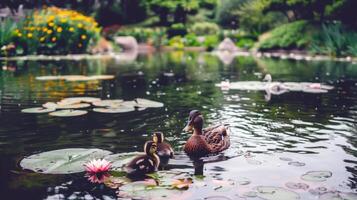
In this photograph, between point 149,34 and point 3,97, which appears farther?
point 149,34

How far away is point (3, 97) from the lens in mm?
10469

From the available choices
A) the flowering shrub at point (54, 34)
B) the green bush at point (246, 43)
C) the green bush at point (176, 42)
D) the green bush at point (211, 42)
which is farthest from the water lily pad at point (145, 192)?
the green bush at point (176, 42)

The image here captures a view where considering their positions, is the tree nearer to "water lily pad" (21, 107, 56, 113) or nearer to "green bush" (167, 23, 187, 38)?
"green bush" (167, 23, 187, 38)

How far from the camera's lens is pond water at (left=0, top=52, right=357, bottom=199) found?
4648 mm

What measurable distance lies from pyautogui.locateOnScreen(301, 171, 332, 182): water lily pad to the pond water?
0.4 inches

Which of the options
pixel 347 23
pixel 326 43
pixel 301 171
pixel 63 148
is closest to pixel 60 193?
pixel 63 148

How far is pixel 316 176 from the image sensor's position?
4.94 metres

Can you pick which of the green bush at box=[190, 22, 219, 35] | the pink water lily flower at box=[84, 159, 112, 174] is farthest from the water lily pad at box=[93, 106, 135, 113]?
the green bush at box=[190, 22, 219, 35]

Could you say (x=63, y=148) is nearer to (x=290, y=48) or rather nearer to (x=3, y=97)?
(x=3, y=97)

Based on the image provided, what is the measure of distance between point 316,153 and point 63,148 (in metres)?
3.27

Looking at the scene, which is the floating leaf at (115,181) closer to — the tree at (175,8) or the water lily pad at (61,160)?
the water lily pad at (61,160)

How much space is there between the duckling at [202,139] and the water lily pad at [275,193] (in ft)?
4.52

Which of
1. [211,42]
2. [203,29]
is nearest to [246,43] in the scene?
[211,42]

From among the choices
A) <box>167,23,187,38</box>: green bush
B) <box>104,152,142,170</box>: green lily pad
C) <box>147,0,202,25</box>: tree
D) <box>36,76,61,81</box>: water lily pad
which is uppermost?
<box>147,0,202,25</box>: tree
